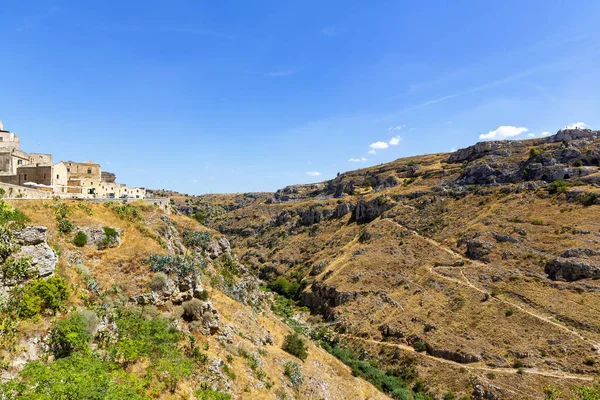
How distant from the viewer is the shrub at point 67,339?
1731 cm

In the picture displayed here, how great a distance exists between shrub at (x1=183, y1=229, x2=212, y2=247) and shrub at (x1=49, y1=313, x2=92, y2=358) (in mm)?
25375

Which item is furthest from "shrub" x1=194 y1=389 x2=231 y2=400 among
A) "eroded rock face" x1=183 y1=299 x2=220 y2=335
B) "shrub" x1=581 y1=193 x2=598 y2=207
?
Answer: "shrub" x1=581 y1=193 x2=598 y2=207

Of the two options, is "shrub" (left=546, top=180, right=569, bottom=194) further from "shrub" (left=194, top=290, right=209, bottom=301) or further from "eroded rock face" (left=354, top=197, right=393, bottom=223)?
"shrub" (left=194, top=290, right=209, bottom=301)

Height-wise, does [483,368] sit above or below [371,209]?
below

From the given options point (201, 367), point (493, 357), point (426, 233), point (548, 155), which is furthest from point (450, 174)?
point (201, 367)

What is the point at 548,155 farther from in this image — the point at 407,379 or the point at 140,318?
the point at 140,318

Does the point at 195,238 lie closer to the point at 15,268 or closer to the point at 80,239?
the point at 80,239

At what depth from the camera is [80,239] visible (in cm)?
2841

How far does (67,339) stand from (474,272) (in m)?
59.9

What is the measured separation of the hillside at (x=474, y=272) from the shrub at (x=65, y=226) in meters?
44.7

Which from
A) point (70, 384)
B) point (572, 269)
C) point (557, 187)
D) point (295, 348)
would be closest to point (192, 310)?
point (295, 348)

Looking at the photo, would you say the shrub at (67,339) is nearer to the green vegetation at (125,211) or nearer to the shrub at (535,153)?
the green vegetation at (125,211)

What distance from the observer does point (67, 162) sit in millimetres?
55156

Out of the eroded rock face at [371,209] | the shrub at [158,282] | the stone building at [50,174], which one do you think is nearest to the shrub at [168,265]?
the shrub at [158,282]
